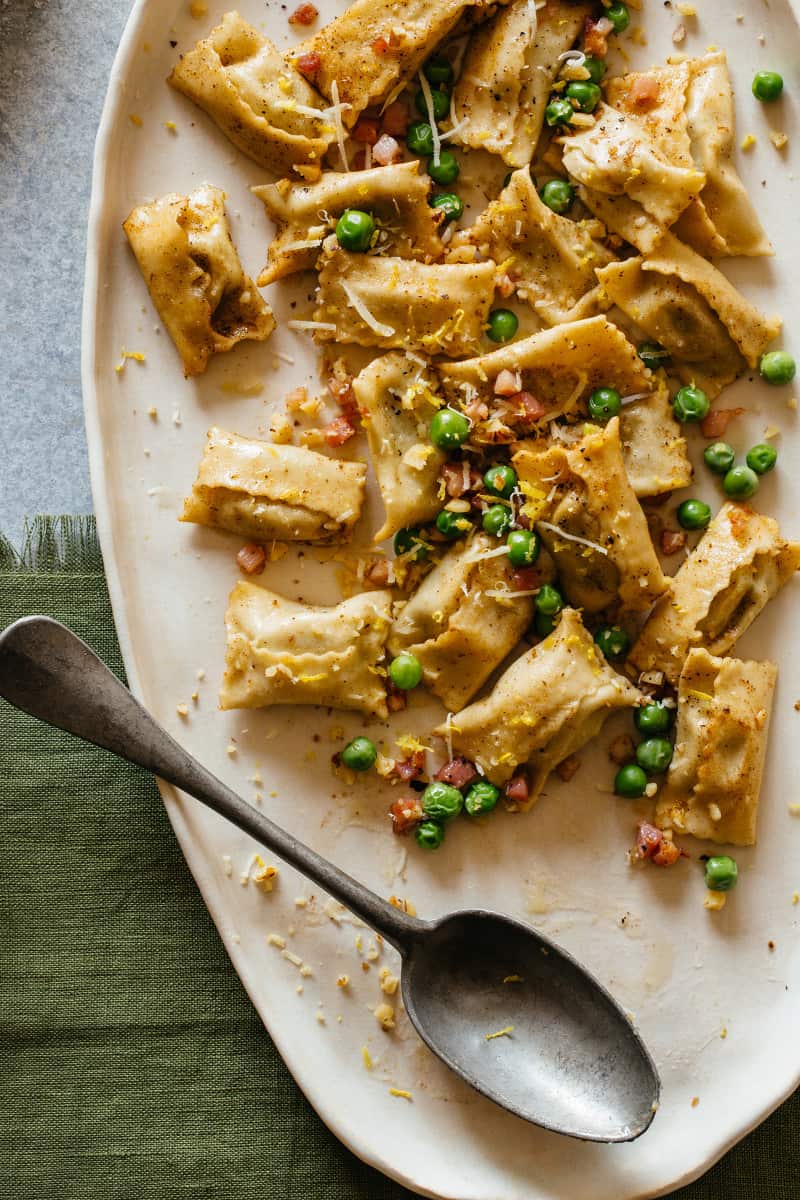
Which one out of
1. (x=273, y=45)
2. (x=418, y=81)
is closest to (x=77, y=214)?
(x=273, y=45)

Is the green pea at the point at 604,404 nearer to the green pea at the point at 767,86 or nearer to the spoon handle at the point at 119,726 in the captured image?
the green pea at the point at 767,86

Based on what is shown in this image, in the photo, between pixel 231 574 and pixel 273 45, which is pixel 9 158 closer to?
pixel 273 45

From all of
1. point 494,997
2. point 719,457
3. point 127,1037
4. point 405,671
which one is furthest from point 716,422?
point 127,1037

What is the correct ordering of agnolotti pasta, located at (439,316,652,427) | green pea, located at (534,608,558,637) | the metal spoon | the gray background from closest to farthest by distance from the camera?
the metal spoon → agnolotti pasta, located at (439,316,652,427) → green pea, located at (534,608,558,637) → the gray background

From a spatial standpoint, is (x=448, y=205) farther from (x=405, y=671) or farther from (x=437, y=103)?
(x=405, y=671)

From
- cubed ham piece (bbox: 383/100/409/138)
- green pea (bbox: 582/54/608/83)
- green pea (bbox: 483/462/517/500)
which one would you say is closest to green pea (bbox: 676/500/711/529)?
green pea (bbox: 483/462/517/500)

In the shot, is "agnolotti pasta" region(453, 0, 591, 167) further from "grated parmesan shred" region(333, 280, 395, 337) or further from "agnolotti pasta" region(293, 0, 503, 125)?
"grated parmesan shred" region(333, 280, 395, 337)
